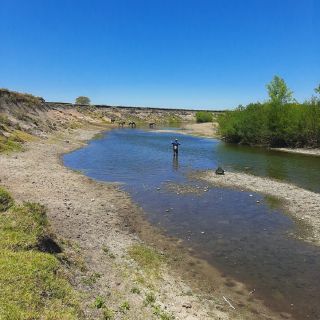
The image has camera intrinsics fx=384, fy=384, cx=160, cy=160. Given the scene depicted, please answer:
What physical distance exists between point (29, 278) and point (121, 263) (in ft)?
18.5

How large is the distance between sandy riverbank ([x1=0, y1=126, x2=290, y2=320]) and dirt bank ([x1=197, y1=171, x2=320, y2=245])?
844cm

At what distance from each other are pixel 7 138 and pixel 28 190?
28482mm

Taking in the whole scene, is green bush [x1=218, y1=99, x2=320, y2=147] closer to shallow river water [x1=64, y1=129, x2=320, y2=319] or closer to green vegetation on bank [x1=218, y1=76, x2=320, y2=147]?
green vegetation on bank [x1=218, y1=76, x2=320, y2=147]

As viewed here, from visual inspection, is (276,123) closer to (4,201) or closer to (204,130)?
(204,130)

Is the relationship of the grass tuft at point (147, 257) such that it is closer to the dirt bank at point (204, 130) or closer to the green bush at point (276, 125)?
the green bush at point (276, 125)

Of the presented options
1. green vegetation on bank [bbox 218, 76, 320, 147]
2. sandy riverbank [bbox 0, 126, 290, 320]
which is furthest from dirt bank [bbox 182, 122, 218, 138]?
sandy riverbank [bbox 0, 126, 290, 320]

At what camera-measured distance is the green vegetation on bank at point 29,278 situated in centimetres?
1071

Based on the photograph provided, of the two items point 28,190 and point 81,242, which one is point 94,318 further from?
point 28,190

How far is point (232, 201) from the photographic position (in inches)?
1190

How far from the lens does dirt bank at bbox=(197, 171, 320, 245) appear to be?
2380 cm

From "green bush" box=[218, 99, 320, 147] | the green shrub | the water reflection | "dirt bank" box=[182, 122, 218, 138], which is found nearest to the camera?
the green shrub

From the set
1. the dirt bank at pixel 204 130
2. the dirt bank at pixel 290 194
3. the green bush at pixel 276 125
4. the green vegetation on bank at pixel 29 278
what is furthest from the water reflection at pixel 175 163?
the dirt bank at pixel 204 130

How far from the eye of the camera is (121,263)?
17.3m

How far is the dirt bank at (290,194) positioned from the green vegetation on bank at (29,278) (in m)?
14.6
